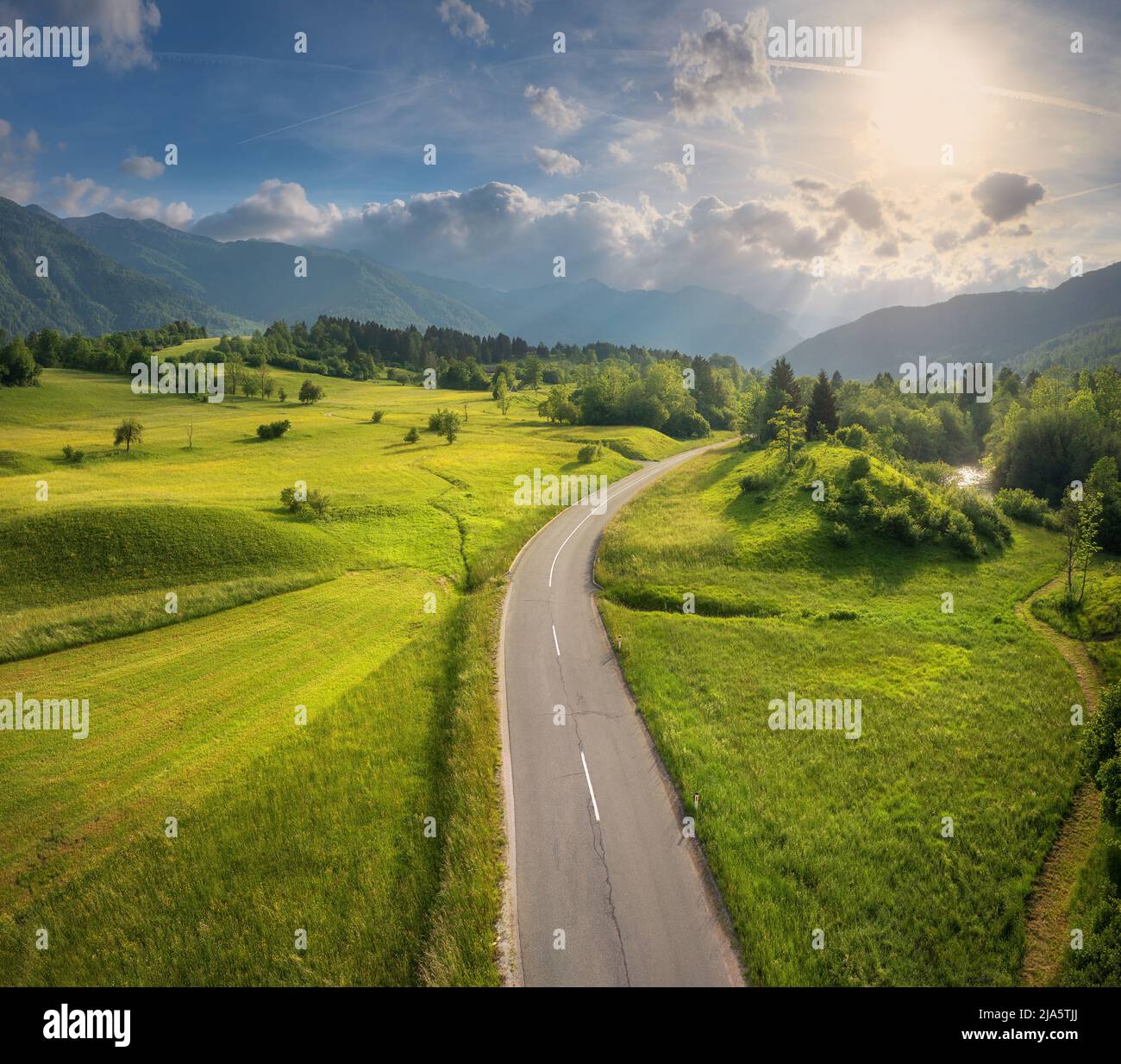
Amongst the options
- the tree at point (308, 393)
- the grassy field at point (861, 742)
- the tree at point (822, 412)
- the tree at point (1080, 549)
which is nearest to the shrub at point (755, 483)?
the grassy field at point (861, 742)

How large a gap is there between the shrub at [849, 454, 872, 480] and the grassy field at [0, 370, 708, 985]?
3474cm

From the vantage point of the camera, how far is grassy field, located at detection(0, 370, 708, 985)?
629 inches

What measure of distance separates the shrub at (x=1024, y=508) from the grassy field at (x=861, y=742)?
1883 centimetres

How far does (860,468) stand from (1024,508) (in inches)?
963

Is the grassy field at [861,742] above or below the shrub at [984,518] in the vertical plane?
below

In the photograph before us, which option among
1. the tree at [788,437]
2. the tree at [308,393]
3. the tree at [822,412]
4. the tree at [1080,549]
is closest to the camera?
the tree at [1080,549]

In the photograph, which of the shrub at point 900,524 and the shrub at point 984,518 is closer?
the shrub at point 900,524

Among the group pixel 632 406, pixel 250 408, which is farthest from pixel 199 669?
pixel 632 406

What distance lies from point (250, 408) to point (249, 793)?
122m

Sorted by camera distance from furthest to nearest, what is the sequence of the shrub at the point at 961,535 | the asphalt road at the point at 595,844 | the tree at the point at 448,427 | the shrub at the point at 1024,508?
the tree at the point at 448,427, the shrub at the point at 1024,508, the shrub at the point at 961,535, the asphalt road at the point at 595,844

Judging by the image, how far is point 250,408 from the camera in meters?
122

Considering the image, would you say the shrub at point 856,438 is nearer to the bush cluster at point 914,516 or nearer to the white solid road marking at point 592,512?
the bush cluster at point 914,516

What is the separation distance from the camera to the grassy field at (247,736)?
16.0 meters
